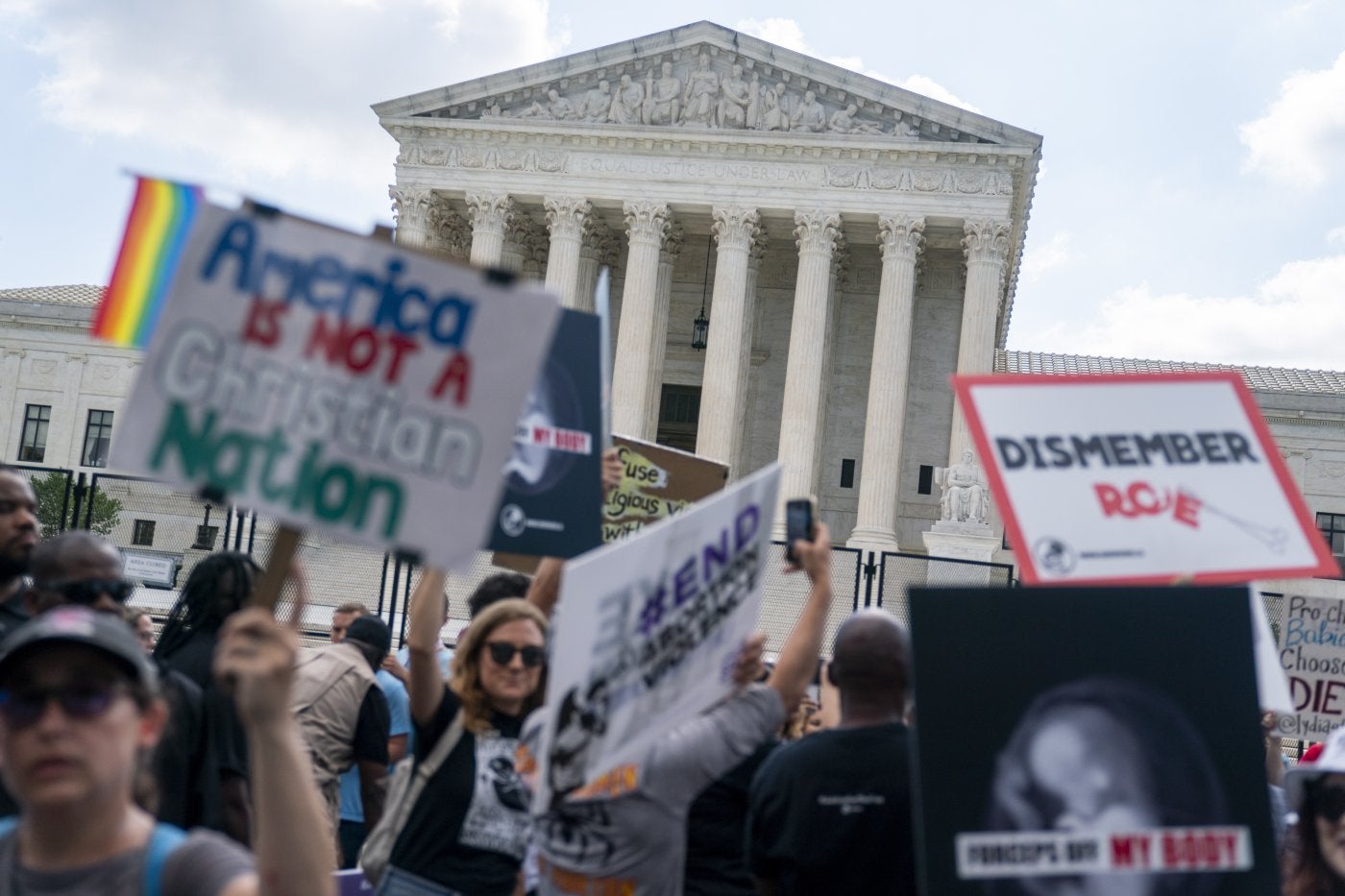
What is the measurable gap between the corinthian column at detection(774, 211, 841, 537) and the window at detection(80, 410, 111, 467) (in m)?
26.7

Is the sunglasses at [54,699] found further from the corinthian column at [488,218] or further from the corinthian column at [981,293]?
the corinthian column at [488,218]

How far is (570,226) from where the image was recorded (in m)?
43.7

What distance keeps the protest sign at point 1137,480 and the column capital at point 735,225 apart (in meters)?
38.2

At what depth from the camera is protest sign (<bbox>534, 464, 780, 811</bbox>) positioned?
3.66 m

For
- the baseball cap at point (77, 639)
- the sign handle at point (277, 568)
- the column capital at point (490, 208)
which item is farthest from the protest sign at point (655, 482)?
the column capital at point (490, 208)

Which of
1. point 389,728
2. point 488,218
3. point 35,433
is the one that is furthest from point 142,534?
point 35,433

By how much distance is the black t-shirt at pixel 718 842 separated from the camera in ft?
17.5

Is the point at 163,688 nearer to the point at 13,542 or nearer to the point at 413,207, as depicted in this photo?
the point at 13,542

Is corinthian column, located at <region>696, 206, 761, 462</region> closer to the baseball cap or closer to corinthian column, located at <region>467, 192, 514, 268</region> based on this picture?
corinthian column, located at <region>467, 192, 514, 268</region>

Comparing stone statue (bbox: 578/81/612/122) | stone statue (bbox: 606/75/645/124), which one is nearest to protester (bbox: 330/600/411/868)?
stone statue (bbox: 606/75/645/124)

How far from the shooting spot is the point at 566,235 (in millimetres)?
43594

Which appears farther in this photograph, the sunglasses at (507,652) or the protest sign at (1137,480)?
the sunglasses at (507,652)

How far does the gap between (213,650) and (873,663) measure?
2548 millimetres

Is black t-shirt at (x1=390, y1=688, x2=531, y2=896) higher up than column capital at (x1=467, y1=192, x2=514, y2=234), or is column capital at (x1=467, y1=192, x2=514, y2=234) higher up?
column capital at (x1=467, y1=192, x2=514, y2=234)
